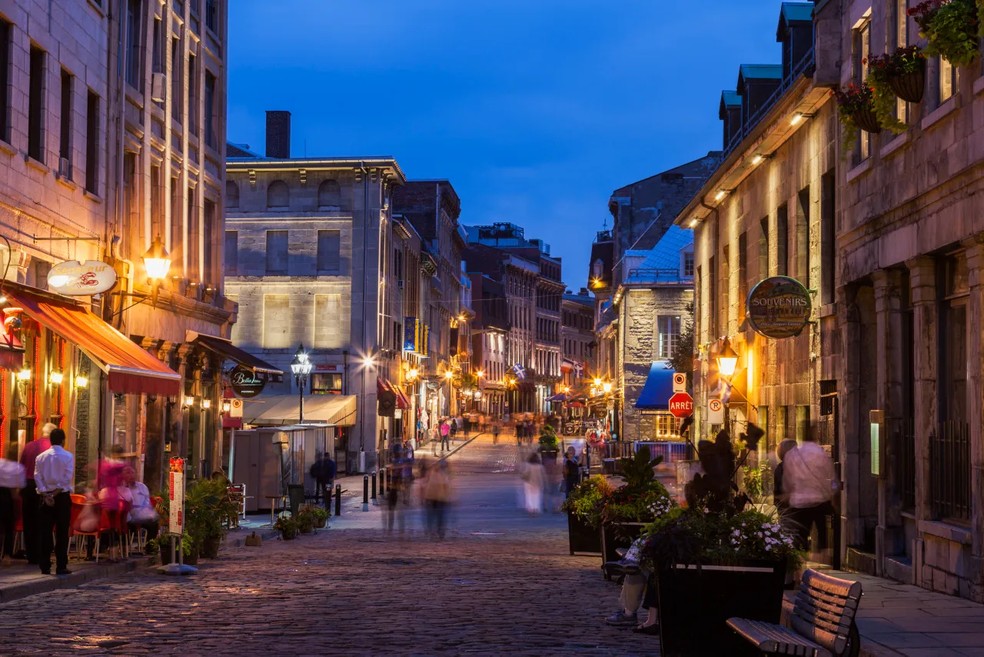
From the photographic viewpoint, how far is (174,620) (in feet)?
41.2

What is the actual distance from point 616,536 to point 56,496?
6.51 metres

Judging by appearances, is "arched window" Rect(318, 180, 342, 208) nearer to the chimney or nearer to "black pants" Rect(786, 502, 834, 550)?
the chimney

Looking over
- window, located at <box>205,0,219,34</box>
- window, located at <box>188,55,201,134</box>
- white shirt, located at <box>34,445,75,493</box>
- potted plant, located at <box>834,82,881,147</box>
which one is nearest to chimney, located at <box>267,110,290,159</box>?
window, located at <box>205,0,219,34</box>

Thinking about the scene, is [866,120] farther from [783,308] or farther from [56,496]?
[56,496]

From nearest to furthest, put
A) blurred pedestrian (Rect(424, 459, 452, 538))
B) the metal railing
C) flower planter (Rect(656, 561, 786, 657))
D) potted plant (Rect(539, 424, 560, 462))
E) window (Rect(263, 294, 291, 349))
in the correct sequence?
flower planter (Rect(656, 561, 786, 657)), the metal railing, blurred pedestrian (Rect(424, 459, 452, 538)), potted plant (Rect(539, 424, 560, 462)), window (Rect(263, 294, 291, 349))

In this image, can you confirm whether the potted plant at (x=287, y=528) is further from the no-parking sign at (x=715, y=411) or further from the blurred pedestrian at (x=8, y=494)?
the blurred pedestrian at (x=8, y=494)

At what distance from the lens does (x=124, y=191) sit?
27719 mm

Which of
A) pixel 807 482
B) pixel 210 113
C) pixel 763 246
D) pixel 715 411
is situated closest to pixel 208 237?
pixel 210 113

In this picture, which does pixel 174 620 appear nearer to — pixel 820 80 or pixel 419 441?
pixel 820 80

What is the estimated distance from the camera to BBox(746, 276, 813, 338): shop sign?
65.4 feet

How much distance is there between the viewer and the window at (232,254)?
58656 millimetres

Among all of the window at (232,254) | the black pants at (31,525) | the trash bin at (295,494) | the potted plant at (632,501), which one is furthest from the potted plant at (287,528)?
the window at (232,254)

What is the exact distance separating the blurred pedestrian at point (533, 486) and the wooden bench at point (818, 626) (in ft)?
83.3

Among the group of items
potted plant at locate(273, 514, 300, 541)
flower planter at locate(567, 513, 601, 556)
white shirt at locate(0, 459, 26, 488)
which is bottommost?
potted plant at locate(273, 514, 300, 541)
